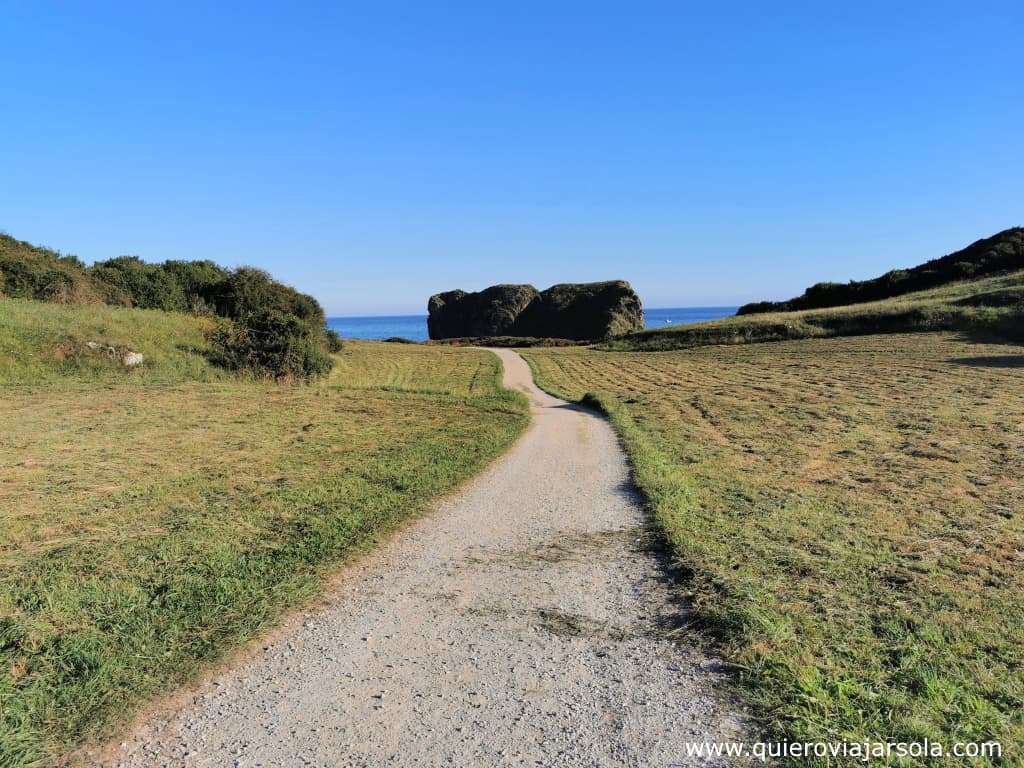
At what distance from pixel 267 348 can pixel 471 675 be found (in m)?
21.9

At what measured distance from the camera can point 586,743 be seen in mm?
3133

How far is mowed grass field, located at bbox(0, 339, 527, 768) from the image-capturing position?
12.5ft

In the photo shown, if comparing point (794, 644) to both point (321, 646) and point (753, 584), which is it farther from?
point (321, 646)

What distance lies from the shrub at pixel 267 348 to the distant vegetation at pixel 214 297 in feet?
0.11

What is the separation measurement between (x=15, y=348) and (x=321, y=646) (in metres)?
19.3

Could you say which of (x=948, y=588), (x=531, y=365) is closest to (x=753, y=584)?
(x=948, y=588)

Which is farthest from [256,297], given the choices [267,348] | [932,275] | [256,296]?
[932,275]

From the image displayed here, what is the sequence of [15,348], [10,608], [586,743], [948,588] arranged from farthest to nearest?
[15,348]
[948,588]
[10,608]
[586,743]

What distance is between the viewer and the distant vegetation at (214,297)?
924 inches

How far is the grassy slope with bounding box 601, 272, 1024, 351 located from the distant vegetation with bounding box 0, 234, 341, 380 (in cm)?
2493

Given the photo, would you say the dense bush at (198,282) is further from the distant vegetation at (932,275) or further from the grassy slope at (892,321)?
the distant vegetation at (932,275)

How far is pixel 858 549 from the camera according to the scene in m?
5.80

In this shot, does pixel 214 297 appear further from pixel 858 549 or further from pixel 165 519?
pixel 858 549

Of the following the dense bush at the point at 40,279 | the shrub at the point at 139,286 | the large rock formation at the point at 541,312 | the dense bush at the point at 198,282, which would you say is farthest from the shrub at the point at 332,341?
the large rock formation at the point at 541,312
